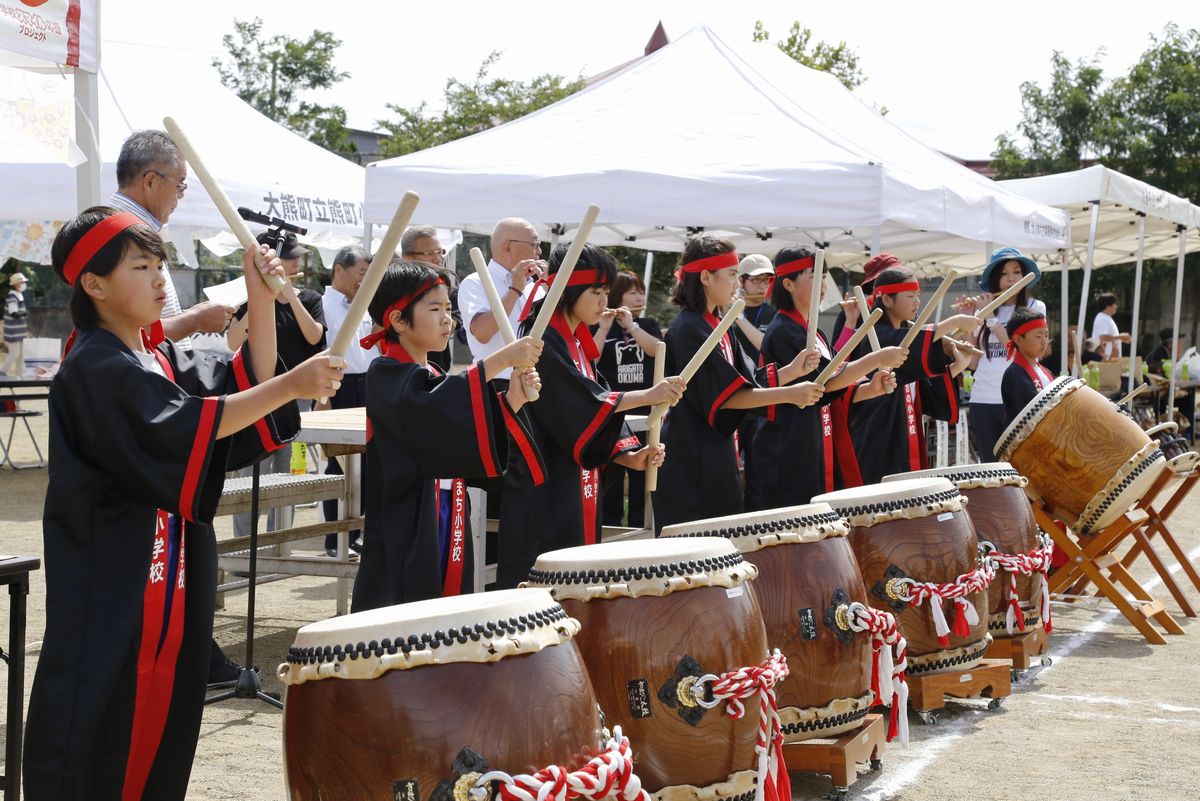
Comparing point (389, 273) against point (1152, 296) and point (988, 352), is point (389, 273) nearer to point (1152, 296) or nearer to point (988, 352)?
point (988, 352)

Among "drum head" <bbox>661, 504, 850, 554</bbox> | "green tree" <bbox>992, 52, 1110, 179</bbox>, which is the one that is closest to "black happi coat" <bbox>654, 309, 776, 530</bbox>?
"drum head" <bbox>661, 504, 850, 554</bbox>

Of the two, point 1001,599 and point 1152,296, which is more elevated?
point 1152,296

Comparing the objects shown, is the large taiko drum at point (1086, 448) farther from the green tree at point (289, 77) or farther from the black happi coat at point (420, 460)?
the green tree at point (289, 77)

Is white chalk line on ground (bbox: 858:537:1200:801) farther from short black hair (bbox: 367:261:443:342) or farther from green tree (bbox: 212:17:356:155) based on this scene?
green tree (bbox: 212:17:356:155)

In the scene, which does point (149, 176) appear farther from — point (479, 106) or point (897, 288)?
point (479, 106)

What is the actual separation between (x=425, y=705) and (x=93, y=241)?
103 cm

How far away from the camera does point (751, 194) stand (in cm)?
621

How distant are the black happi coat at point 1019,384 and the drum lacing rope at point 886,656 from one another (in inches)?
100

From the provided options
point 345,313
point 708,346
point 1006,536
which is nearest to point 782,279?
point 1006,536

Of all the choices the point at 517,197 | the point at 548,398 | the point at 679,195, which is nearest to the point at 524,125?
the point at 517,197

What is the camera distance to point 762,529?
3.17 meters

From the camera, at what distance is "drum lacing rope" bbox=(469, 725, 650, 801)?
6.68 feet

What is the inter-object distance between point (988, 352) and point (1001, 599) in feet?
8.87

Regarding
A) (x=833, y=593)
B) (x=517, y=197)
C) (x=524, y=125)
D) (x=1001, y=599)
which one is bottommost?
(x=1001, y=599)
